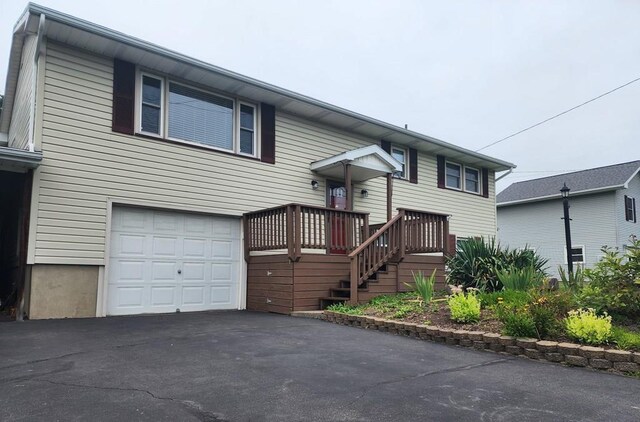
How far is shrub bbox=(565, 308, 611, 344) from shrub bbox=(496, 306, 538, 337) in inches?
16.1

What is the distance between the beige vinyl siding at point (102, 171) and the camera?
7.96 m

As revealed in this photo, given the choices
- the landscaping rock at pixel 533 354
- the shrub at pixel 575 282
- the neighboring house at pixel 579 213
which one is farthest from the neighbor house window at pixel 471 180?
the landscaping rock at pixel 533 354

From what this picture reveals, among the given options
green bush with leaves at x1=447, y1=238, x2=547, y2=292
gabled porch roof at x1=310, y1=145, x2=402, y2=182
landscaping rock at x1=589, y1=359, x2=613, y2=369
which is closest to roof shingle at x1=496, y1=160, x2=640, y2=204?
gabled porch roof at x1=310, y1=145, x2=402, y2=182

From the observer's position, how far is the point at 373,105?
47.8 meters

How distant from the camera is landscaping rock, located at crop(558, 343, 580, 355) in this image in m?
5.22

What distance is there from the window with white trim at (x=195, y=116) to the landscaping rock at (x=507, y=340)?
685cm

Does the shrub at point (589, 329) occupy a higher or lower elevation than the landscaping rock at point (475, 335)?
higher

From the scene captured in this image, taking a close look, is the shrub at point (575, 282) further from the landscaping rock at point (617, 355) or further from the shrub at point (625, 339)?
the landscaping rock at point (617, 355)

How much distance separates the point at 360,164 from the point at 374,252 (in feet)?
9.10

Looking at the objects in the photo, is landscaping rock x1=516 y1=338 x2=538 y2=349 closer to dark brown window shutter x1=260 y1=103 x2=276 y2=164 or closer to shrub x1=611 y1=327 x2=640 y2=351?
shrub x1=611 y1=327 x2=640 y2=351

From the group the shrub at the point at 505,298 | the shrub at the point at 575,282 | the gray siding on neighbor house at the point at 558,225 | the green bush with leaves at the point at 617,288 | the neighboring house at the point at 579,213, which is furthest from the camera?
the gray siding on neighbor house at the point at 558,225

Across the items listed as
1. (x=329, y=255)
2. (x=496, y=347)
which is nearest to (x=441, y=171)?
(x=329, y=255)

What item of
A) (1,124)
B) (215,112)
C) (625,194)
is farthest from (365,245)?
(625,194)

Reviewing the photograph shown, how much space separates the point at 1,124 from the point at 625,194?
989 inches
